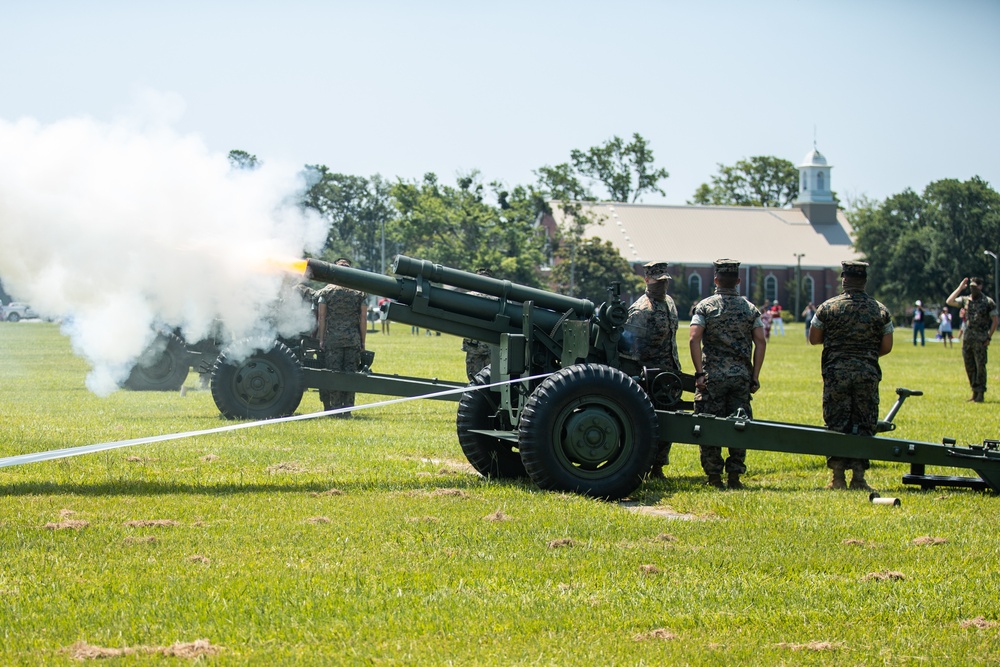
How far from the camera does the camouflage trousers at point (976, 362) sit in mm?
21109

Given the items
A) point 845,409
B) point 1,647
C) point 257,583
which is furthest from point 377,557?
point 845,409

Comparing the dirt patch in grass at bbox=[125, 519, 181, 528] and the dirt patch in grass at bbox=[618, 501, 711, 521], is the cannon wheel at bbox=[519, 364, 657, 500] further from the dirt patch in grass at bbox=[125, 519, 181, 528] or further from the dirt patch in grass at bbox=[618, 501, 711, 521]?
the dirt patch in grass at bbox=[125, 519, 181, 528]

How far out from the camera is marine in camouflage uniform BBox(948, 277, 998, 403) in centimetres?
2109

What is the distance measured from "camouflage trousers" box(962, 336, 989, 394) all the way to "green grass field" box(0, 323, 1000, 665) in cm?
932

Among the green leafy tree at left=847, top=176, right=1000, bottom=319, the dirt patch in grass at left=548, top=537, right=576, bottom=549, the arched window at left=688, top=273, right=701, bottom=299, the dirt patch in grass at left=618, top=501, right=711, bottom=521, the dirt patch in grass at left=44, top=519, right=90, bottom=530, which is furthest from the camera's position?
the arched window at left=688, top=273, right=701, bottom=299

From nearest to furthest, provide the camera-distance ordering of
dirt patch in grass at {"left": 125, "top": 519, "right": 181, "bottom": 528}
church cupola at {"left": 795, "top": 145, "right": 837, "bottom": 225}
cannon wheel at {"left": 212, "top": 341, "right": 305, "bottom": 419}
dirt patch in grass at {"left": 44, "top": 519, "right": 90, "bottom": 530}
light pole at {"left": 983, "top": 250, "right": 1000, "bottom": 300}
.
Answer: dirt patch in grass at {"left": 44, "top": 519, "right": 90, "bottom": 530}, dirt patch in grass at {"left": 125, "top": 519, "right": 181, "bottom": 528}, cannon wheel at {"left": 212, "top": 341, "right": 305, "bottom": 419}, light pole at {"left": 983, "top": 250, "right": 1000, "bottom": 300}, church cupola at {"left": 795, "top": 145, "right": 837, "bottom": 225}

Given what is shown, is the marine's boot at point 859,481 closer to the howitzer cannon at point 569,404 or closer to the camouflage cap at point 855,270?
the howitzer cannon at point 569,404

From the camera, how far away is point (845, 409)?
10.9 meters

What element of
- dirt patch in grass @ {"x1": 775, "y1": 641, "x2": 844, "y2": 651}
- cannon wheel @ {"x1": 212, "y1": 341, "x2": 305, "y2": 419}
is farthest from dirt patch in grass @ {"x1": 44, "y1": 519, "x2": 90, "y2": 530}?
cannon wheel @ {"x1": 212, "y1": 341, "x2": 305, "y2": 419}

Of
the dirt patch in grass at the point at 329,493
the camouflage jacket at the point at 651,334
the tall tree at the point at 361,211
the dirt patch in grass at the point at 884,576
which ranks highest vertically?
the tall tree at the point at 361,211

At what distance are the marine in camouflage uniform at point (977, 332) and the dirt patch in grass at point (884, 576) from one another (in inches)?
572

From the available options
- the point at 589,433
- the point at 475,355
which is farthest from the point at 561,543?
the point at 475,355

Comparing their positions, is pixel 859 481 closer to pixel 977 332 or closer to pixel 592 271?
pixel 977 332

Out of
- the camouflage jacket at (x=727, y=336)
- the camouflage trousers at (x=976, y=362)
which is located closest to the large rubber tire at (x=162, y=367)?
the camouflage jacket at (x=727, y=336)
